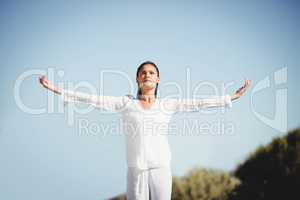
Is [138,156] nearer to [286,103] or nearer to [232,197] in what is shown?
[286,103]

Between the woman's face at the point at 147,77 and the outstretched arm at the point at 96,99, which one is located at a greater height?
the woman's face at the point at 147,77

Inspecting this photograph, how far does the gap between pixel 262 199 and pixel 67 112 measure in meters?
2.21

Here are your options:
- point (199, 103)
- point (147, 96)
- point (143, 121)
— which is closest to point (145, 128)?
point (143, 121)

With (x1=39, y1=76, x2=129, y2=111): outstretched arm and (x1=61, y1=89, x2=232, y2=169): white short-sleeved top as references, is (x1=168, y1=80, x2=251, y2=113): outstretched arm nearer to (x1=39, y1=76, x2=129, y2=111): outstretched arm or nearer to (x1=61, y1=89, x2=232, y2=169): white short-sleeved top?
(x1=61, y1=89, x2=232, y2=169): white short-sleeved top

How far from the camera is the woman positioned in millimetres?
1561

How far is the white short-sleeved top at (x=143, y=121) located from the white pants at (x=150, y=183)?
3cm

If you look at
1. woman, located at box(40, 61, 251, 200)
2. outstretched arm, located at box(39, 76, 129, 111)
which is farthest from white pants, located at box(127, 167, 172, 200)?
outstretched arm, located at box(39, 76, 129, 111)

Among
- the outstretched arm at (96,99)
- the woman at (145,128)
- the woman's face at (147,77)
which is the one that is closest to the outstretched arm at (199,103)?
the woman at (145,128)

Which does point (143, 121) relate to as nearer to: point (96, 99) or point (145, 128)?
point (145, 128)

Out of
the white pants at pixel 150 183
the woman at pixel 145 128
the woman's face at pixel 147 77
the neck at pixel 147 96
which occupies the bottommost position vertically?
the white pants at pixel 150 183

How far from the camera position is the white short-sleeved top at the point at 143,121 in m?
1.57

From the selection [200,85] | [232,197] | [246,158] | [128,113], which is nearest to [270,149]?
[246,158]

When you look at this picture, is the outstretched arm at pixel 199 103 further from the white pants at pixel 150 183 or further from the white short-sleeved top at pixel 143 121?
the white pants at pixel 150 183

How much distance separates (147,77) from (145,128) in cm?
26
